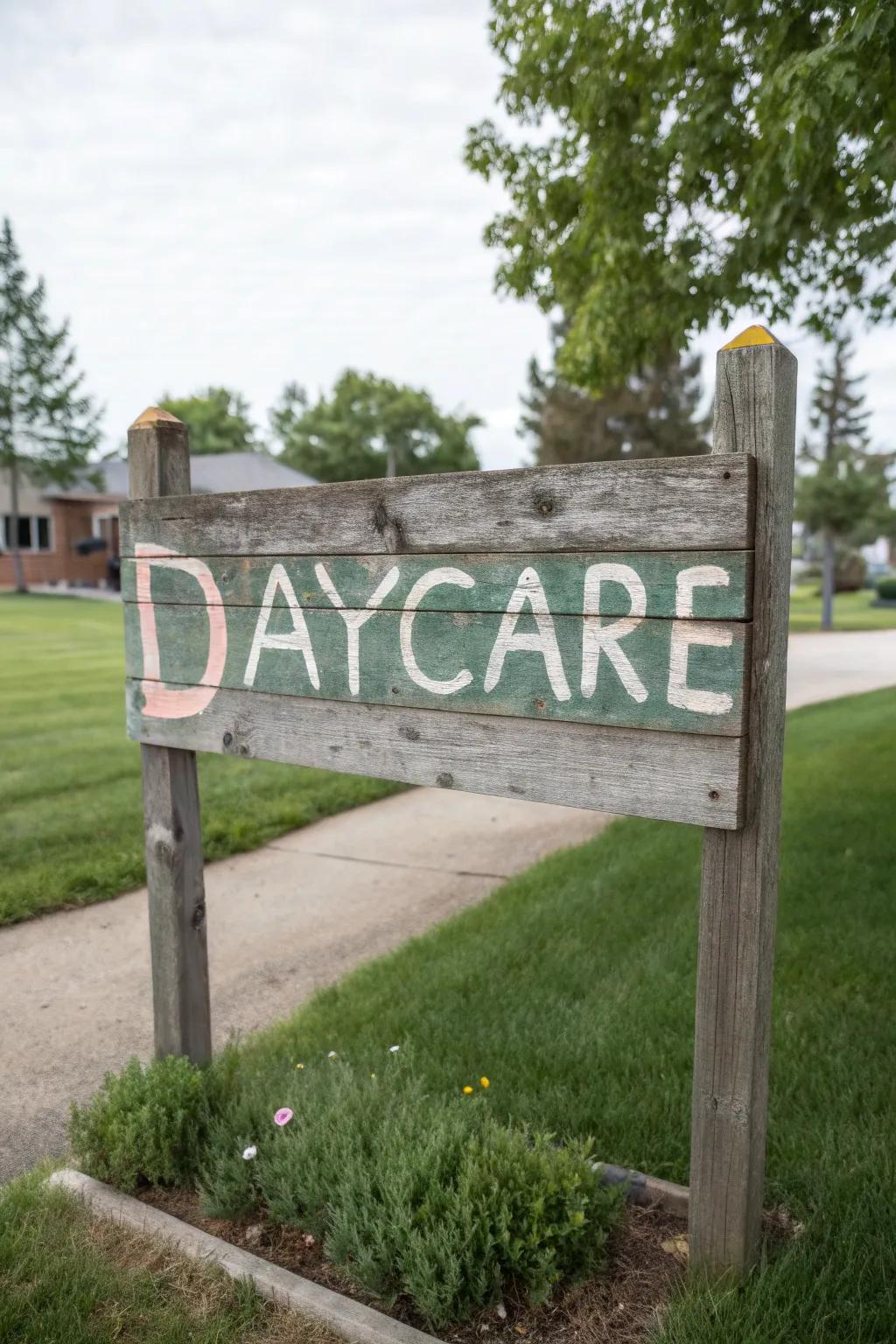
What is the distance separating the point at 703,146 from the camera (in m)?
5.37

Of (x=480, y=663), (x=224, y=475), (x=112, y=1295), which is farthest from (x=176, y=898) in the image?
(x=224, y=475)

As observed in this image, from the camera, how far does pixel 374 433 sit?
190 feet

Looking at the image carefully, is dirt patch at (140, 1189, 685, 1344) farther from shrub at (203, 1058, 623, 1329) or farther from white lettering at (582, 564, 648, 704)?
white lettering at (582, 564, 648, 704)

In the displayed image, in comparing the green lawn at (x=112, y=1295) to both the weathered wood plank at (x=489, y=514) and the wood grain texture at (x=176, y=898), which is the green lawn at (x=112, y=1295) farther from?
the weathered wood plank at (x=489, y=514)

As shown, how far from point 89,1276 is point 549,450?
36.6 m

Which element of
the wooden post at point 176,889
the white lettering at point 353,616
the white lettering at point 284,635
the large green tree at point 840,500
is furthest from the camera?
the large green tree at point 840,500

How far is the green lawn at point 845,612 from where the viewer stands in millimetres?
30094

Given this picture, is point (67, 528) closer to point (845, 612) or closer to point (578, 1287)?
point (845, 612)

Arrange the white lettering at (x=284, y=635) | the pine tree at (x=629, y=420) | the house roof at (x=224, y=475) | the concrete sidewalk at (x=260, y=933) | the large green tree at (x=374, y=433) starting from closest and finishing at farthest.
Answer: the white lettering at (x=284, y=635) < the concrete sidewalk at (x=260, y=933) < the pine tree at (x=629, y=420) < the house roof at (x=224, y=475) < the large green tree at (x=374, y=433)

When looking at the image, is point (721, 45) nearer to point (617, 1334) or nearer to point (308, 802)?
point (308, 802)

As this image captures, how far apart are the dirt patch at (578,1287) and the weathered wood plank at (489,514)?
1615 mm

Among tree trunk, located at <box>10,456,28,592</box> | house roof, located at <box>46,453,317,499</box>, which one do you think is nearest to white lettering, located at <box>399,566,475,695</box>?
tree trunk, located at <box>10,456,28,592</box>

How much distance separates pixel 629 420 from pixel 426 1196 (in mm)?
37655

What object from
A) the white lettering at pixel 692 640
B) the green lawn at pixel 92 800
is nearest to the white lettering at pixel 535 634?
the white lettering at pixel 692 640
